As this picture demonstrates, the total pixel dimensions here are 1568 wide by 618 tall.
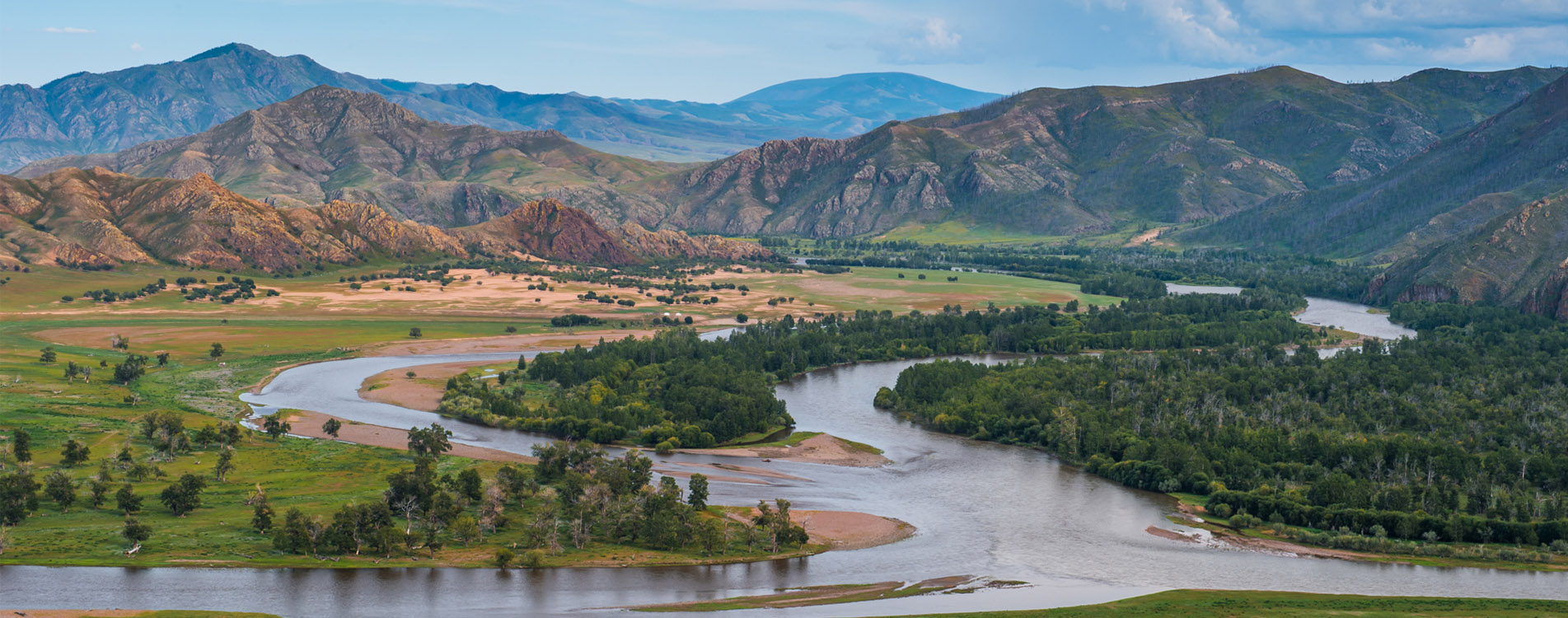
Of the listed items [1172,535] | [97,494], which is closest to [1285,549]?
[1172,535]

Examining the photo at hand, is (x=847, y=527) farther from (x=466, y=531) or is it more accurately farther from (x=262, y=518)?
(x=262, y=518)

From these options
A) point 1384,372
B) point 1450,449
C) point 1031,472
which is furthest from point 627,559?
point 1384,372

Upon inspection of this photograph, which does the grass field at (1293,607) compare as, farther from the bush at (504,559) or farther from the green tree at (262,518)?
the green tree at (262,518)

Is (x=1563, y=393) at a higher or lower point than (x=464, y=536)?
higher

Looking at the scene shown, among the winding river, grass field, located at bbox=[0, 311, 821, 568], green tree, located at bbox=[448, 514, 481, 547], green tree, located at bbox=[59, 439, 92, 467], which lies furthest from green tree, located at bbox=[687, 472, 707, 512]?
green tree, located at bbox=[59, 439, 92, 467]

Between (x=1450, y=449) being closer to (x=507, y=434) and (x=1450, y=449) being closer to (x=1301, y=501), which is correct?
(x=1301, y=501)

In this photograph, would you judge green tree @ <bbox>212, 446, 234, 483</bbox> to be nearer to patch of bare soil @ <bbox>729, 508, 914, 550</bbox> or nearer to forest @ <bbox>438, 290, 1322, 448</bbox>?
forest @ <bbox>438, 290, 1322, 448</bbox>
